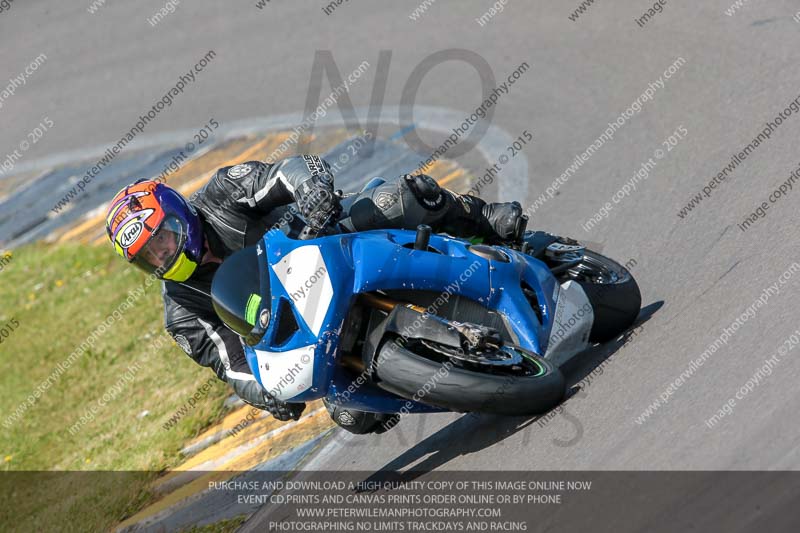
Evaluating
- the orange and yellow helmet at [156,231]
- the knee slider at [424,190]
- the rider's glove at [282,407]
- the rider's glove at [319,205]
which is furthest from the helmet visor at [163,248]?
the knee slider at [424,190]

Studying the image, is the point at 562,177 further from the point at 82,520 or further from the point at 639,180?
the point at 82,520

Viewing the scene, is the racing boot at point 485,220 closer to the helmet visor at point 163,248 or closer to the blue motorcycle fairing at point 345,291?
the blue motorcycle fairing at point 345,291

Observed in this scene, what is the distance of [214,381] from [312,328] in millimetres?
3595

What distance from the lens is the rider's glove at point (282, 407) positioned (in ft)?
19.6

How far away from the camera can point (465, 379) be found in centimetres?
504

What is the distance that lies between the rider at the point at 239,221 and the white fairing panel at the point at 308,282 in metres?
0.29

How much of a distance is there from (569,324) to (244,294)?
1.84 metres

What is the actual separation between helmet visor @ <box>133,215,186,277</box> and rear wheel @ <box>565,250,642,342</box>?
2.36 meters

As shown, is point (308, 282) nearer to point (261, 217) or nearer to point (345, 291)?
point (345, 291)

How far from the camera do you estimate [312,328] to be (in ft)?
17.1

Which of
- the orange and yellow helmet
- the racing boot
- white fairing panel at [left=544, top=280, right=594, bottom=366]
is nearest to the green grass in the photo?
the orange and yellow helmet

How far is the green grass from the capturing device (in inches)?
320

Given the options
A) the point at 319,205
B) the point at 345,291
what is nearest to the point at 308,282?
the point at 345,291

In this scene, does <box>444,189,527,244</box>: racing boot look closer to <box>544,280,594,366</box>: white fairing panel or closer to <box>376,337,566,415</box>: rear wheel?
<box>544,280,594,366</box>: white fairing panel
